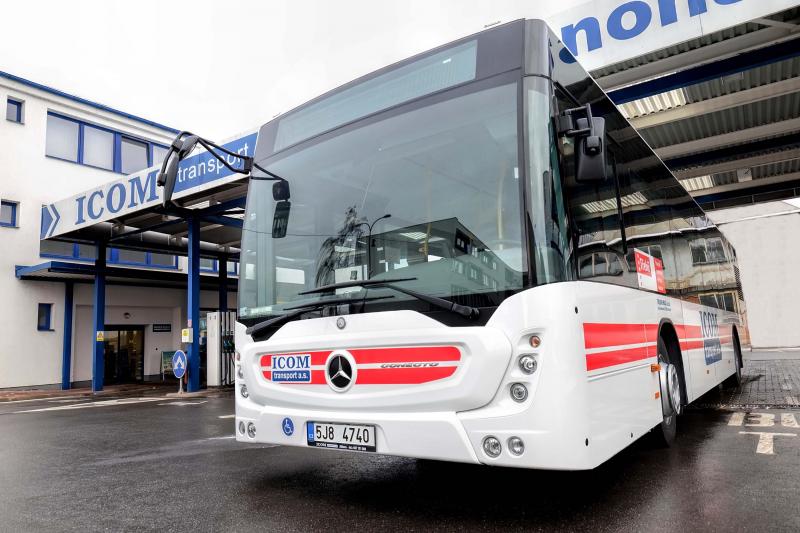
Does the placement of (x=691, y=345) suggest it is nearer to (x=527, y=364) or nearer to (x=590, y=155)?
(x=590, y=155)

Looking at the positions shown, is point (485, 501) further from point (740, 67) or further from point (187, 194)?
point (187, 194)

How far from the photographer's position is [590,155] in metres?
3.46

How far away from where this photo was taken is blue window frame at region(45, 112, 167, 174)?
2241 cm

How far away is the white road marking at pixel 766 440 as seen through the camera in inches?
211

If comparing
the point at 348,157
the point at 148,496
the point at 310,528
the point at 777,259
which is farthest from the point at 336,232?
the point at 777,259

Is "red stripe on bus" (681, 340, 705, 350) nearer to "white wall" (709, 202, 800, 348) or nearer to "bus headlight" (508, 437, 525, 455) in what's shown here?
"bus headlight" (508, 437, 525, 455)

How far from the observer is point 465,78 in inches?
152

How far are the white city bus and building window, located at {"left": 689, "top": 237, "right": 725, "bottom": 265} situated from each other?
9.56 feet

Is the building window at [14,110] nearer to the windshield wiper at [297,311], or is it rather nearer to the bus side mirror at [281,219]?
the bus side mirror at [281,219]

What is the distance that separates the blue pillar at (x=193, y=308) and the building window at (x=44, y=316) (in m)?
8.48

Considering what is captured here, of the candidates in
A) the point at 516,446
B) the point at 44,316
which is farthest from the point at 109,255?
the point at 516,446

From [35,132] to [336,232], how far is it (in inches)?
877

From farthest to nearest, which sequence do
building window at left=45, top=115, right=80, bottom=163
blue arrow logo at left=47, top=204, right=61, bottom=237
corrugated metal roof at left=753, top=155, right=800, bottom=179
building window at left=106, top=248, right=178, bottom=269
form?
building window at left=106, top=248, right=178, bottom=269, building window at left=45, top=115, right=80, bottom=163, blue arrow logo at left=47, top=204, right=61, bottom=237, corrugated metal roof at left=753, top=155, right=800, bottom=179

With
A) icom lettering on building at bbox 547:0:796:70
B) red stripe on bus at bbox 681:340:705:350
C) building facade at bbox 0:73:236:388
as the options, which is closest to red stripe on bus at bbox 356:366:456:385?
red stripe on bus at bbox 681:340:705:350
